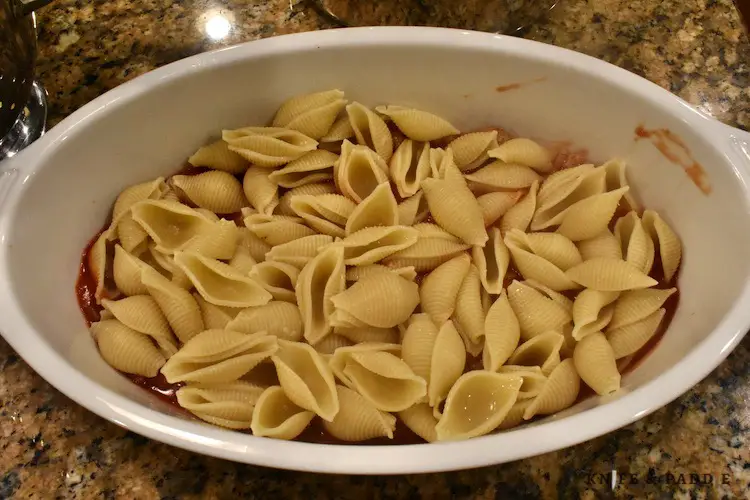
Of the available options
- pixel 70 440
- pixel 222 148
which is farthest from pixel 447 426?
pixel 222 148

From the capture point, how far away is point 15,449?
0.66 metres

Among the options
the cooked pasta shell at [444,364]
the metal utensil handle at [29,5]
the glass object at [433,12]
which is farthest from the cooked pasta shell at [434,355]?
the metal utensil handle at [29,5]

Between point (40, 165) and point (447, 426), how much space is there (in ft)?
1.71

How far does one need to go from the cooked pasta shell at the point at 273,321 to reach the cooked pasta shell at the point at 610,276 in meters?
Result: 0.33

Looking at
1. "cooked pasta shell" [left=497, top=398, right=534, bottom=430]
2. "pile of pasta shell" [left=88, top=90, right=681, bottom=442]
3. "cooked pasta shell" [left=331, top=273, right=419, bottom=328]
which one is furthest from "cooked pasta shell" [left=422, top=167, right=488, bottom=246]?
"cooked pasta shell" [left=497, top=398, right=534, bottom=430]

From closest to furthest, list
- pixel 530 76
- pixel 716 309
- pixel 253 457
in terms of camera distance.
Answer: pixel 253 457
pixel 716 309
pixel 530 76

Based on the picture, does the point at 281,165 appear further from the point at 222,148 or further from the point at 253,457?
the point at 253,457

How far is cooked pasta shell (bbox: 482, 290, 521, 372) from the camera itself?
72 cm

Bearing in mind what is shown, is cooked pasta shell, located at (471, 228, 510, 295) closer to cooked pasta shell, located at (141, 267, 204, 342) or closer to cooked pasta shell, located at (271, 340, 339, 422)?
cooked pasta shell, located at (271, 340, 339, 422)

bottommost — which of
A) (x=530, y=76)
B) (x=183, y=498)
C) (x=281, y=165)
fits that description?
(x=183, y=498)

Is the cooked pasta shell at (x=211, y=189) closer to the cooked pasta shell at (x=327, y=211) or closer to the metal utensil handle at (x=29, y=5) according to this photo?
the cooked pasta shell at (x=327, y=211)

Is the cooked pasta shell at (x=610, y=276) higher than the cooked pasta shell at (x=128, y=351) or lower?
higher

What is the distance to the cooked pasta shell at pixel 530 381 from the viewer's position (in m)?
0.69

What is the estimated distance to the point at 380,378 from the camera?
2.37 feet
